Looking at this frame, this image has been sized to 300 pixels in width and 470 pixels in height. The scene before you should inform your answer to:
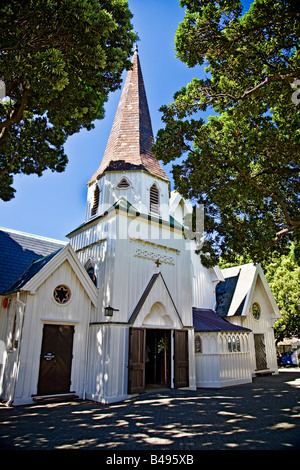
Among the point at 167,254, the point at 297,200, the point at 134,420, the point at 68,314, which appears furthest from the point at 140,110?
the point at 134,420

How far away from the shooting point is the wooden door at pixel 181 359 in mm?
13262

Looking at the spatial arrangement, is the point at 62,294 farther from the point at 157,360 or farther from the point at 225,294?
the point at 225,294

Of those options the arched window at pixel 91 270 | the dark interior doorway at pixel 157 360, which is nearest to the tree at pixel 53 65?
the arched window at pixel 91 270

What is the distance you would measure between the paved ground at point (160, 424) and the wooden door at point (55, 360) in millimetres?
848

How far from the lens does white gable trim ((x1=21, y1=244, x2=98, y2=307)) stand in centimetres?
1126

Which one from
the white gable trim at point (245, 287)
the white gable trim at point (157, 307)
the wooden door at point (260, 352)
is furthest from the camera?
the wooden door at point (260, 352)

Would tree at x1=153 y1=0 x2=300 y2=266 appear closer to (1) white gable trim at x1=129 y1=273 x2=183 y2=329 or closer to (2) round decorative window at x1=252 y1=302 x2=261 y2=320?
(1) white gable trim at x1=129 y1=273 x2=183 y2=329

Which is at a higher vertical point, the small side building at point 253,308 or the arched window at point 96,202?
the arched window at point 96,202

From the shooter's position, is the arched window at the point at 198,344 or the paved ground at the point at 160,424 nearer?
the paved ground at the point at 160,424

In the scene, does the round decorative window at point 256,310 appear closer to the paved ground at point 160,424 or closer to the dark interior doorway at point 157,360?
the dark interior doorway at point 157,360

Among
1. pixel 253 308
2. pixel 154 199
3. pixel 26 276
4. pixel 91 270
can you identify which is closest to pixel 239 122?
pixel 154 199

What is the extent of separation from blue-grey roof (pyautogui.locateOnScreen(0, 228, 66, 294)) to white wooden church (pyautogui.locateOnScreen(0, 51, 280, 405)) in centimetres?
6

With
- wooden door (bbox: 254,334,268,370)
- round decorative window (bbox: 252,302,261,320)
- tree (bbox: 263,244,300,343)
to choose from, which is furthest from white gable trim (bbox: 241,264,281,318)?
tree (bbox: 263,244,300,343)

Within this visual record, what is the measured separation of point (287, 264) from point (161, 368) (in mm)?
18026
